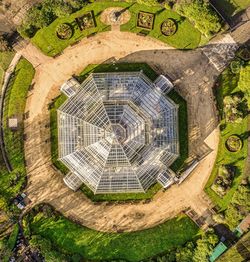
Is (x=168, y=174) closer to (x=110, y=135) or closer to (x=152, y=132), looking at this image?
(x=152, y=132)

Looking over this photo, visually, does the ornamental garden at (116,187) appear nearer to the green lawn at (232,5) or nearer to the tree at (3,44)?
the tree at (3,44)

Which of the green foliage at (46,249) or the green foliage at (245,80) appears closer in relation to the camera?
the green foliage at (245,80)

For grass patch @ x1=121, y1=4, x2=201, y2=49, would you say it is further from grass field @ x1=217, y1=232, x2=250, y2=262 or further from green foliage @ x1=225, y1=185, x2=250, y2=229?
grass field @ x1=217, y1=232, x2=250, y2=262

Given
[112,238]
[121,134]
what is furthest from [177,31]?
[112,238]

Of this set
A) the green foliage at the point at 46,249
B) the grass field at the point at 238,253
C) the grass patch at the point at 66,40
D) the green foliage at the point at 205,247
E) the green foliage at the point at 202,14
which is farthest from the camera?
the grass patch at the point at 66,40

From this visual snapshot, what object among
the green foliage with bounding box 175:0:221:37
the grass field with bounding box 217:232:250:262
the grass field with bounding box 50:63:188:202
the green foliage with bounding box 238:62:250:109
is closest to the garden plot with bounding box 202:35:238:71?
the green foliage with bounding box 175:0:221:37

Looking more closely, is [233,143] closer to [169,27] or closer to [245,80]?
[245,80]

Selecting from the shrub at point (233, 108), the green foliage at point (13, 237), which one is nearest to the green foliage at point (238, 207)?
the shrub at point (233, 108)
